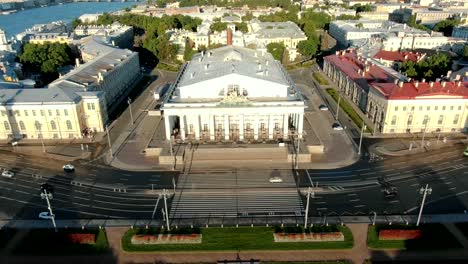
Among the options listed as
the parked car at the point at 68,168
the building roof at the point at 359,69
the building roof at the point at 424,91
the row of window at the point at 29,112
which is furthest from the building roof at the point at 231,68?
the parked car at the point at 68,168

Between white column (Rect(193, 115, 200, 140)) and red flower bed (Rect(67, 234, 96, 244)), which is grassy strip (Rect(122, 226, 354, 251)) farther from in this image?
white column (Rect(193, 115, 200, 140))

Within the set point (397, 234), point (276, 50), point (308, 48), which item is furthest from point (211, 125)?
point (308, 48)

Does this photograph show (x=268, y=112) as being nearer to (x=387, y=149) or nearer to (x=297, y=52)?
(x=387, y=149)

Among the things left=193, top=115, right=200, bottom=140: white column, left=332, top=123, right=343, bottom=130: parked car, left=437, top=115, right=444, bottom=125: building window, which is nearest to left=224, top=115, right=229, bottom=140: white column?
left=193, top=115, right=200, bottom=140: white column

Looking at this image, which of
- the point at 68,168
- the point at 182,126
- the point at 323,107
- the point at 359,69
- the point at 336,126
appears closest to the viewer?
the point at 68,168

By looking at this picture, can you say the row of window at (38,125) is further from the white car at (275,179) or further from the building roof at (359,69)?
the building roof at (359,69)

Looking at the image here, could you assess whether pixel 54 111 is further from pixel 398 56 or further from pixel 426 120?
pixel 398 56
